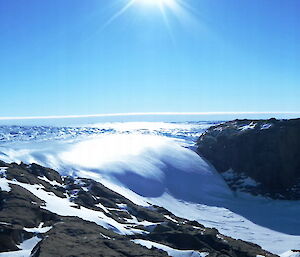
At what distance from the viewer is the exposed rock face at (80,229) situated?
10406 millimetres

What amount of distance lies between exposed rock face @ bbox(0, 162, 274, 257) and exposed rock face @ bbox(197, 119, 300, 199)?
82.1ft

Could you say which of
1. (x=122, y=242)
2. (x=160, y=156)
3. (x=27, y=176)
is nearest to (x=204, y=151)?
(x=160, y=156)

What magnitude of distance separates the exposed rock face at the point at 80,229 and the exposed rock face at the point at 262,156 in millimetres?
25012

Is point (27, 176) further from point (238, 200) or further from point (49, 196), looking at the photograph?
point (238, 200)

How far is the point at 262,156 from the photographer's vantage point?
150 ft

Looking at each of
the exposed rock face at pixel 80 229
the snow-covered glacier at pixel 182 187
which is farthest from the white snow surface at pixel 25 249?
the snow-covered glacier at pixel 182 187

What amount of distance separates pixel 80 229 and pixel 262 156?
37638 millimetres

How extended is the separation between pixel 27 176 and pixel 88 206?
189 inches

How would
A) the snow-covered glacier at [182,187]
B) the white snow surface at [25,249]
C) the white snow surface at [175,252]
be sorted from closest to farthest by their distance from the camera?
1. the white snow surface at [25,249]
2. the white snow surface at [175,252]
3. the snow-covered glacier at [182,187]

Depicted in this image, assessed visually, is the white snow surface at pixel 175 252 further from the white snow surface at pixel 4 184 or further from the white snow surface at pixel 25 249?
the white snow surface at pixel 4 184

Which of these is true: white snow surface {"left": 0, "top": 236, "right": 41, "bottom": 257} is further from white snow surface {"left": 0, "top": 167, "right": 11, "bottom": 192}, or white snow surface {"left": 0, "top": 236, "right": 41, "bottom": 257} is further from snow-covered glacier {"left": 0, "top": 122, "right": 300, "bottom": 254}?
snow-covered glacier {"left": 0, "top": 122, "right": 300, "bottom": 254}

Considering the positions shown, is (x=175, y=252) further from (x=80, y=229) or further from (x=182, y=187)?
(x=182, y=187)

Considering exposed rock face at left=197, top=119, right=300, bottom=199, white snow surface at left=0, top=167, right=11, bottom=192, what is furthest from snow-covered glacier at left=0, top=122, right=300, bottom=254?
white snow surface at left=0, top=167, right=11, bottom=192

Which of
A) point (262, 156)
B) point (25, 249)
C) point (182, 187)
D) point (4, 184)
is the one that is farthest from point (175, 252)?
point (262, 156)
